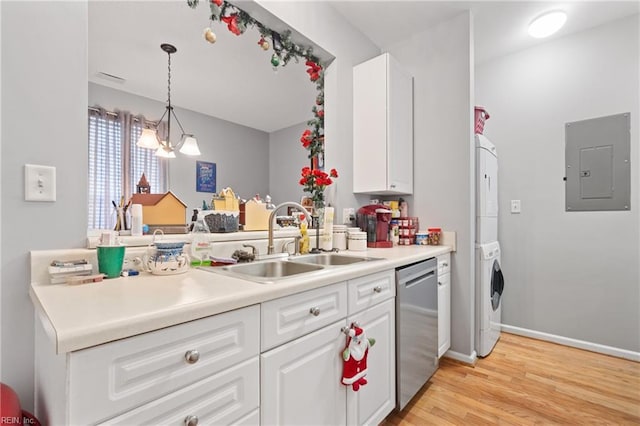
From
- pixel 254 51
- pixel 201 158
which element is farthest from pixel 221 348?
pixel 254 51

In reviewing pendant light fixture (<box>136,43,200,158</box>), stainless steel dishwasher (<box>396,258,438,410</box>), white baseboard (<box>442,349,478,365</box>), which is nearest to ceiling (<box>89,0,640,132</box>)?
pendant light fixture (<box>136,43,200,158</box>)

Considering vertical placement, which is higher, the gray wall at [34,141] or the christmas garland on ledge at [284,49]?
the christmas garland on ledge at [284,49]

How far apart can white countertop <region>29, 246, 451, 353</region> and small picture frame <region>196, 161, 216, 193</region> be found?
71cm

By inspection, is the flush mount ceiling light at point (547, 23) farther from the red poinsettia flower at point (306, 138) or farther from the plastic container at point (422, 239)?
the red poinsettia flower at point (306, 138)

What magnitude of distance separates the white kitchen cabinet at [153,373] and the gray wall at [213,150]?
0.95 metres

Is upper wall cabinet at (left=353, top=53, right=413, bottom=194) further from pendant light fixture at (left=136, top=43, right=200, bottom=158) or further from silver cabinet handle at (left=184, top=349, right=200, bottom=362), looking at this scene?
silver cabinet handle at (left=184, top=349, right=200, bottom=362)

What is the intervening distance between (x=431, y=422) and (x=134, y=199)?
1.83 meters

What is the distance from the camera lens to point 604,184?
7.61 feet

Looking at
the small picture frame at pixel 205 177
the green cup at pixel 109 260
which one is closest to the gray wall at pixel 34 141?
the green cup at pixel 109 260

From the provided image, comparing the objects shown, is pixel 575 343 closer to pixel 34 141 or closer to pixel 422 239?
pixel 422 239

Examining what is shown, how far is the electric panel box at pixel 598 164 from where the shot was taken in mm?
2256

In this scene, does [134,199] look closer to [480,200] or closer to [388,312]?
[388,312]

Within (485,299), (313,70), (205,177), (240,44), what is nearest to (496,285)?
(485,299)

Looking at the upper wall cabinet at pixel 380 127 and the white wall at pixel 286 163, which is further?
the upper wall cabinet at pixel 380 127
